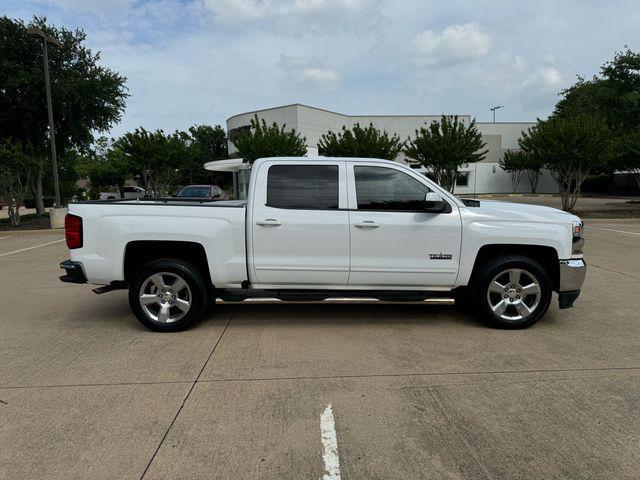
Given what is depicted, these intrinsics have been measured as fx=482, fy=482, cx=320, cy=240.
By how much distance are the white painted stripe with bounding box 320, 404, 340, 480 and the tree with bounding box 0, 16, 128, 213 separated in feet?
65.2

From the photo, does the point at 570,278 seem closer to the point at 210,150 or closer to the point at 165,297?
the point at 165,297

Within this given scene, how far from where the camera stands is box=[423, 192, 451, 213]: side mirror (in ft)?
16.8

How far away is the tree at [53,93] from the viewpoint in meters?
21.1

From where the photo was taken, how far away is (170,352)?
479 cm

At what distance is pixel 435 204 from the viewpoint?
17.0 feet

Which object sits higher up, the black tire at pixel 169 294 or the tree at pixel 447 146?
the tree at pixel 447 146

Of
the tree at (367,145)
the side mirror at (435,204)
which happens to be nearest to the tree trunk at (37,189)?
the tree at (367,145)

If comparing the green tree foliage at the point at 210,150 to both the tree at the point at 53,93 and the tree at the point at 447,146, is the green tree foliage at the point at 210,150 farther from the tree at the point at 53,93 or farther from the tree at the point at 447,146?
the tree at the point at 447,146

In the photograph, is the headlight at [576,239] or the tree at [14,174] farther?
the tree at [14,174]

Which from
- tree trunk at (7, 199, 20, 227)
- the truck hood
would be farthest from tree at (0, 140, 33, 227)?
the truck hood

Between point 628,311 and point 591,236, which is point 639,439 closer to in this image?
point 628,311

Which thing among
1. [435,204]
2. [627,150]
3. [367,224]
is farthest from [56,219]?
[627,150]

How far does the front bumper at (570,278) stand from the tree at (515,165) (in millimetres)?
43632

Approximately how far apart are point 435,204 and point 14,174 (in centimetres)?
1830
